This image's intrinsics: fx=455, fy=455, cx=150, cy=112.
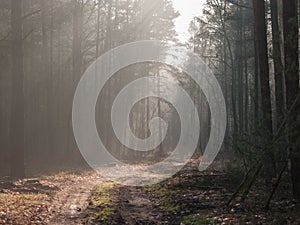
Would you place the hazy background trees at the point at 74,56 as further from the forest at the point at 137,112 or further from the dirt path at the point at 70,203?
the dirt path at the point at 70,203

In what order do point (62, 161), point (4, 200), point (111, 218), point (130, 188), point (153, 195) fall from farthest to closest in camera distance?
point (62, 161)
point (130, 188)
point (153, 195)
point (4, 200)
point (111, 218)

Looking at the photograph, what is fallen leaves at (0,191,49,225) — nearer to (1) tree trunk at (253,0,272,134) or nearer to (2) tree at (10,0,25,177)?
(2) tree at (10,0,25,177)

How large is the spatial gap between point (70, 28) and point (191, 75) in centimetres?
1911

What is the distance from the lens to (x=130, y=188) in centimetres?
1952

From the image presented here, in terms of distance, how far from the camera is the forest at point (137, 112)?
36.4ft

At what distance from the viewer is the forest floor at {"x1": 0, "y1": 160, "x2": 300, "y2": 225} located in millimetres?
10477

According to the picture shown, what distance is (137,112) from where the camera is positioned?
185 feet

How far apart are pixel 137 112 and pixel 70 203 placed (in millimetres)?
42709

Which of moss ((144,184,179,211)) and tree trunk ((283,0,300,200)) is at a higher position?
tree trunk ((283,0,300,200))

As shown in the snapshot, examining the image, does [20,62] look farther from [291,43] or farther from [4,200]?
[291,43]

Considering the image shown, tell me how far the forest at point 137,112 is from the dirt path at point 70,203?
0.05 meters

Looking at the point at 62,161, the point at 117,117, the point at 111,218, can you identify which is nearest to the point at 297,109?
the point at 111,218

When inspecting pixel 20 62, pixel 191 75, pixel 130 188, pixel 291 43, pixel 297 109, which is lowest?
pixel 130 188

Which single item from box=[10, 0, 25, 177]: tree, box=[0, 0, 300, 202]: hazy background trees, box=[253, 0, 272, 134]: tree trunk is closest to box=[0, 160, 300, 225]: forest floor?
box=[10, 0, 25, 177]: tree
